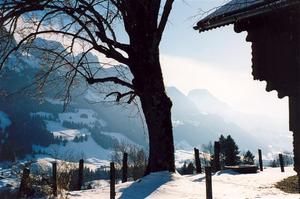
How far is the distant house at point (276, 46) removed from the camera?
35.4ft

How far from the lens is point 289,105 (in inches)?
437

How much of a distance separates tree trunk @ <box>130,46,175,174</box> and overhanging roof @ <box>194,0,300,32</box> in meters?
4.11

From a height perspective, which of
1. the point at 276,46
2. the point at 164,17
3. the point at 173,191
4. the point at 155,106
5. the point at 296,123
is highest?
the point at 164,17

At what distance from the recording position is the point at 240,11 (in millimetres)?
10781

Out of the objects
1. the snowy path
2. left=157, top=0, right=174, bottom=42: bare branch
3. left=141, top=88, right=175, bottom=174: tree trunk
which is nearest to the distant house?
the snowy path

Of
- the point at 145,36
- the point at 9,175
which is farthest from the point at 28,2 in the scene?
the point at 9,175

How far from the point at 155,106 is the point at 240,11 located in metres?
6.35

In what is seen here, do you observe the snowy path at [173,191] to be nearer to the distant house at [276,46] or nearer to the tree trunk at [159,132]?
the tree trunk at [159,132]

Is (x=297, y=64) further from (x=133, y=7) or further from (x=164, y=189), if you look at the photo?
(x=133, y=7)

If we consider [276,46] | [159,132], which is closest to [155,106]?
[159,132]

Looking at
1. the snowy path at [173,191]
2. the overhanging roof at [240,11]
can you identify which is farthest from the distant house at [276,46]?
the snowy path at [173,191]

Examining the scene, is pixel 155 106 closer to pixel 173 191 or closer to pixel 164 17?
pixel 164 17

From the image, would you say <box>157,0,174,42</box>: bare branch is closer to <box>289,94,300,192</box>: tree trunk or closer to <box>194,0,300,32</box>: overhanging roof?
<box>194,0,300,32</box>: overhanging roof

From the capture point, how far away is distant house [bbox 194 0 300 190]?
35.4 ft
